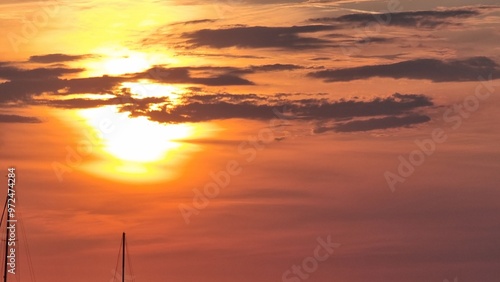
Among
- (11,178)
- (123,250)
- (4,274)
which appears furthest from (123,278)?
(11,178)

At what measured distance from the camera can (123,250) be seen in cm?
18275

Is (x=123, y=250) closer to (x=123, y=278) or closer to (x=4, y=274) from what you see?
(x=123, y=278)

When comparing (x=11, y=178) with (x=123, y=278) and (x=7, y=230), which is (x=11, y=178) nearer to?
(x=7, y=230)

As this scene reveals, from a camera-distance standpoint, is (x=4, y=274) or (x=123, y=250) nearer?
(x=4, y=274)

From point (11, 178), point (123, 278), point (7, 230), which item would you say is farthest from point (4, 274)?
point (123, 278)

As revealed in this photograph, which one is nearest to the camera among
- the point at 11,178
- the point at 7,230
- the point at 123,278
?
the point at 11,178

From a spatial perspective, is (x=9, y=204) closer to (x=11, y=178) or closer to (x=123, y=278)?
(x=11, y=178)

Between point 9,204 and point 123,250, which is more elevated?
point 123,250

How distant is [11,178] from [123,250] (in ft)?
210

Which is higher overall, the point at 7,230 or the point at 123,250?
the point at 123,250

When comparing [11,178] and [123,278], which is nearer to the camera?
[11,178]

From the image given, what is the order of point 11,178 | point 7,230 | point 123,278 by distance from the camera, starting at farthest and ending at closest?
point 123,278, point 7,230, point 11,178

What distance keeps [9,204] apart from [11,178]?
4.34 meters

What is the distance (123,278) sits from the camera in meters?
177
